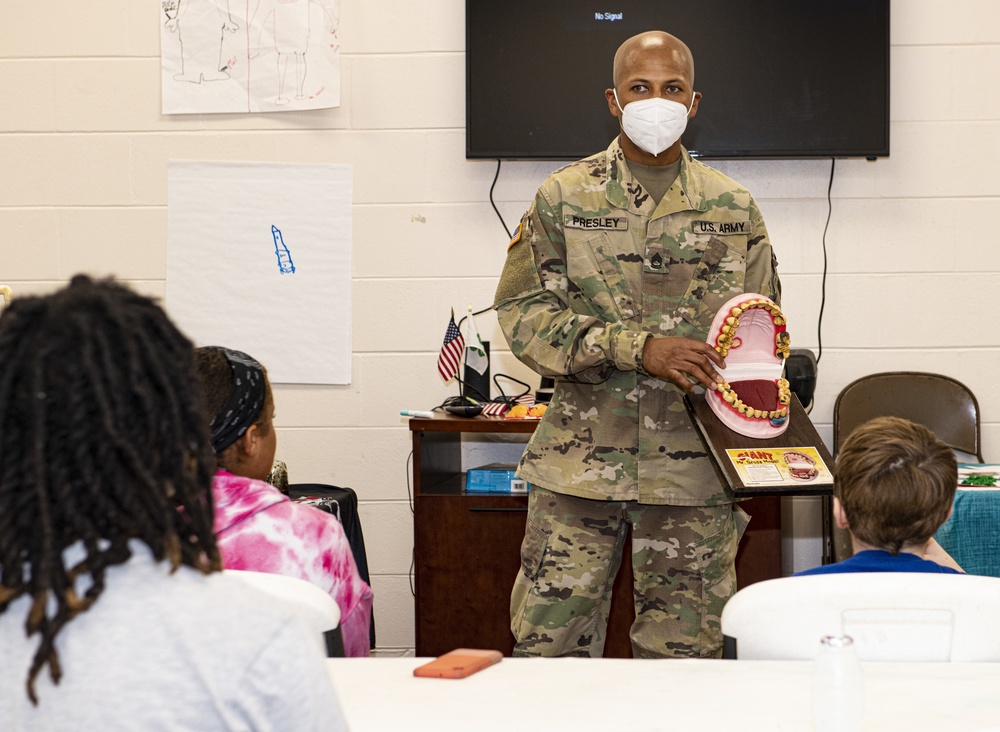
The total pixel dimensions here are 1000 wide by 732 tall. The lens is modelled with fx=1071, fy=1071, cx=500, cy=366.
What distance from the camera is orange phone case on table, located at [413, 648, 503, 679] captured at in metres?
1.33

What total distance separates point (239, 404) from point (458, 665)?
0.66m

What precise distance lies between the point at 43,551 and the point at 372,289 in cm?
293

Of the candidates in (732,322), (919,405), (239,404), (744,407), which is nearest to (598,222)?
(732,322)

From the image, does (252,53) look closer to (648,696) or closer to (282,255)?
(282,255)

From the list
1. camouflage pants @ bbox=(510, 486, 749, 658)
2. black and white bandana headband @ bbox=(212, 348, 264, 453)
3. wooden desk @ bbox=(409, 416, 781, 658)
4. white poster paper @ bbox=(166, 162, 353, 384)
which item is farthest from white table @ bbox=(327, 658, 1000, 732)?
white poster paper @ bbox=(166, 162, 353, 384)

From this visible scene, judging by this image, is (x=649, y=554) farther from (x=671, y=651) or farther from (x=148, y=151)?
(x=148, y=151)

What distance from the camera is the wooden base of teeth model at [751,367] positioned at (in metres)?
2.07

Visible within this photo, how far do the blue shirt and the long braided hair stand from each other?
1.04 m

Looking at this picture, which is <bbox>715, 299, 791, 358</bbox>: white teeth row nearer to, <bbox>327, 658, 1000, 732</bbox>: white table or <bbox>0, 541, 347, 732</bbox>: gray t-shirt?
<bbox>327, 658, 1000, 732</bbox>: white table

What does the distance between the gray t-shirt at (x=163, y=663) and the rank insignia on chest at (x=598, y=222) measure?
148 cm

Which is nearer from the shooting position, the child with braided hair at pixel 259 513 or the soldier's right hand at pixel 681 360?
the child with braided hair at pixel 259 513

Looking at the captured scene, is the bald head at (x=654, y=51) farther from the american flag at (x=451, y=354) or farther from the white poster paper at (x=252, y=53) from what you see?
the white poster paper at (x=252, y=53)

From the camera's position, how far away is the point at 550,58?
350 cm

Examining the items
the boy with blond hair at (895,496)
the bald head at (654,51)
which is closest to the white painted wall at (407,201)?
the bald head at (654,51)
